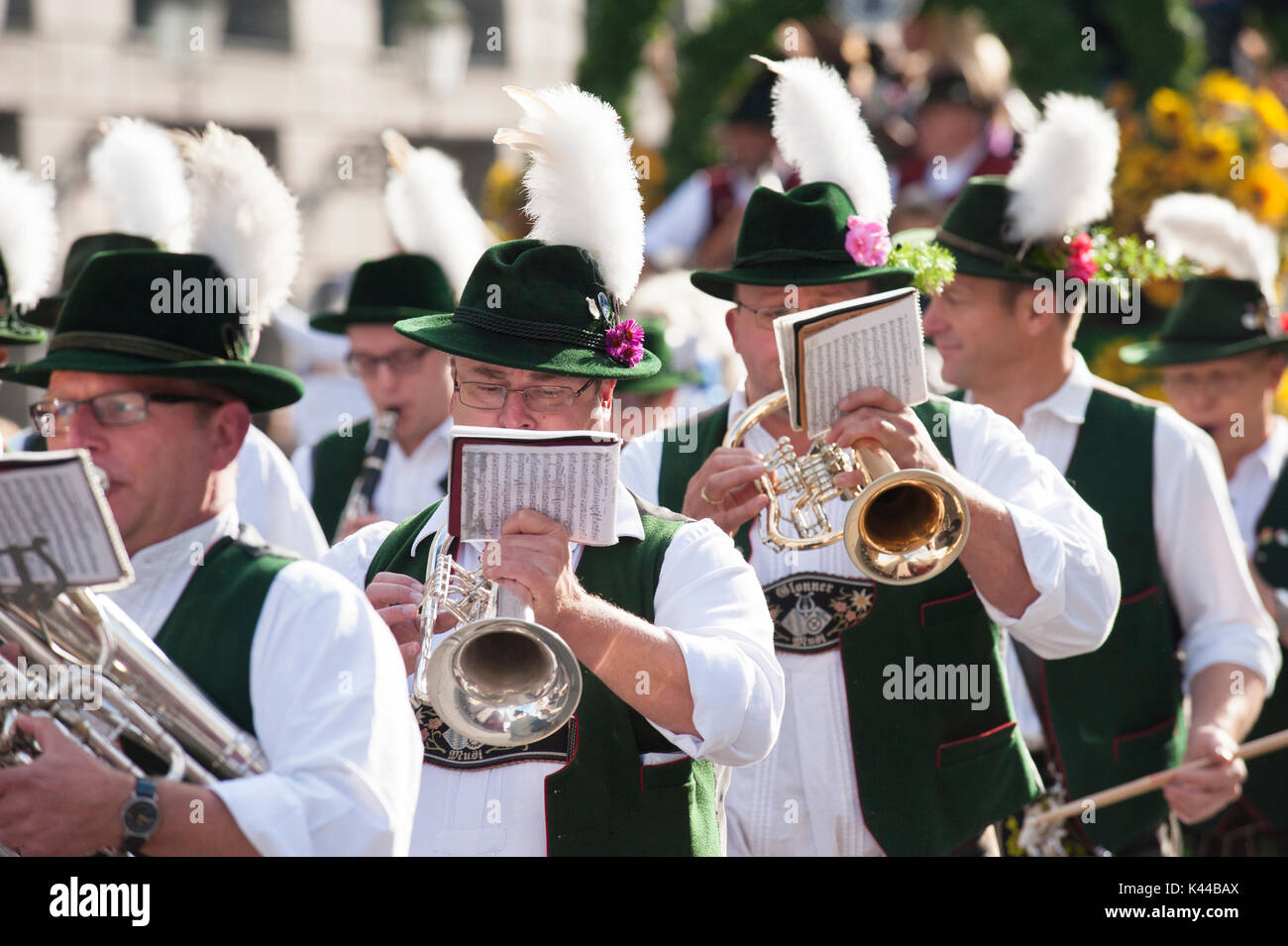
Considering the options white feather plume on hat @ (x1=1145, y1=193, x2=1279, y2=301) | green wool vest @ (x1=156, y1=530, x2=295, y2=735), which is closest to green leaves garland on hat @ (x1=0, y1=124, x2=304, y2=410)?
green wool vest @ (x1=156, y1=530, x2=295, y2=735)

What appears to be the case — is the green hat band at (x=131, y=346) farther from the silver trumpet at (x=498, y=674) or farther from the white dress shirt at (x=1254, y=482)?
A: the white dress shirt at (x=1254, y=482)

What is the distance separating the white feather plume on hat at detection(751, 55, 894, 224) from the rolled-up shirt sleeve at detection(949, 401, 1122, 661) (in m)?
0.66

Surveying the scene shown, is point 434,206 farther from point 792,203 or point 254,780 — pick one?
point 254,780

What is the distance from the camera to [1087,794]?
4.78 meters

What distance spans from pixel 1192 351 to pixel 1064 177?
1.52m

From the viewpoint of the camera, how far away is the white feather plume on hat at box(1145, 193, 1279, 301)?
20.3 ft

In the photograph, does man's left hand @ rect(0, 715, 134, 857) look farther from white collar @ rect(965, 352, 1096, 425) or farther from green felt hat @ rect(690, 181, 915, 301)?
white collar @ rect(965, 352, 1096, 425)

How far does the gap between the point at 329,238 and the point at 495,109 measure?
8.23ft

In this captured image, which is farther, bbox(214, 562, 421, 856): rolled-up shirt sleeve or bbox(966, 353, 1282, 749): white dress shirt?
bbox(966, 353, 1282, 749): white dress shirt

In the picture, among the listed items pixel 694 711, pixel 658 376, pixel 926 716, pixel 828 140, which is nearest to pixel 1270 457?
pixel 658 376

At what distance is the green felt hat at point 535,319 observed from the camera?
333 cm

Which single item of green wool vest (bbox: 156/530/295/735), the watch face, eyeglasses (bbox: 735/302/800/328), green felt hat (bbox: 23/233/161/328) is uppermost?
green felt hat (bbox: 23/233/161/328)

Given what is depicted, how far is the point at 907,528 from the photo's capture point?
3715 millimetres
